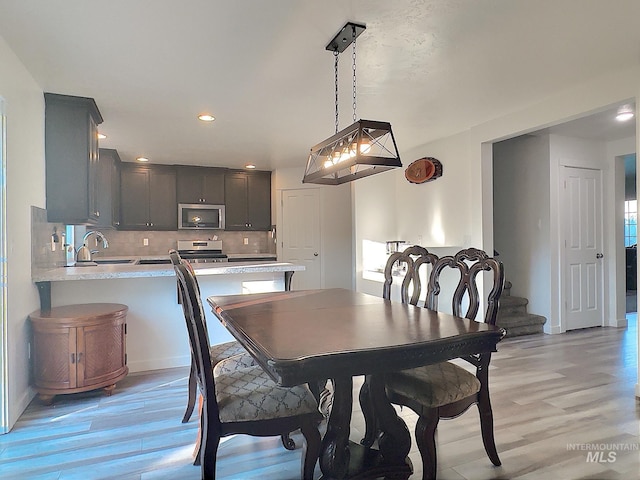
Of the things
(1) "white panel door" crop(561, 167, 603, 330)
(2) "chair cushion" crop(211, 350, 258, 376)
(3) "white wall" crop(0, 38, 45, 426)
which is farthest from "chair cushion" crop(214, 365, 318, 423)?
(1) "white panel door" crop(561, 167, 603, 330)

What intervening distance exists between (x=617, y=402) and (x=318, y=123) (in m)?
3.42

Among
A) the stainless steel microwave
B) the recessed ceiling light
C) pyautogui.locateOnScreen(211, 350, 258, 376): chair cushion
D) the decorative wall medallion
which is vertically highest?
the recessed ceiling light

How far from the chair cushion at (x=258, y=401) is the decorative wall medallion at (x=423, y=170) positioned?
12.3ft

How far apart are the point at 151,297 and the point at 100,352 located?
0.64 m

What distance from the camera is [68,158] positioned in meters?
3.21

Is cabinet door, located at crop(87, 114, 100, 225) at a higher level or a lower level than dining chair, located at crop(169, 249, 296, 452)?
higher

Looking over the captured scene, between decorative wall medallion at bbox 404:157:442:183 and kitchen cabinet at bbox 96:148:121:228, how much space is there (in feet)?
13.1

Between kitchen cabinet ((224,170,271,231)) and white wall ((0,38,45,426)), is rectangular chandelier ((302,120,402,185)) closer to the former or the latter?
white wall ((0,38,45,426))

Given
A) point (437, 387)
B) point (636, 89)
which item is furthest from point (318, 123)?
point (437, 387)

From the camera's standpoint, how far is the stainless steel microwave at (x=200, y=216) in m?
6.05

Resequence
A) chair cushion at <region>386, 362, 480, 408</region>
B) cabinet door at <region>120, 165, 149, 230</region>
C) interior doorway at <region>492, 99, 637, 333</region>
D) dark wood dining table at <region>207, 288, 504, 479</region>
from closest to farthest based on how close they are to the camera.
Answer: dark wood dining table at <region>207, 288, 504, 479</region>
chair cushion at <region>386, 362, 480, 408</region>
interior doorway at <region>492, 99, 637, 333</region>
cabinet door at <region>120, 165, 149, 230</region>

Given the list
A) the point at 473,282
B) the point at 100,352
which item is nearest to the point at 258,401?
the point at 473,282

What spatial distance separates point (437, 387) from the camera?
1733 mm

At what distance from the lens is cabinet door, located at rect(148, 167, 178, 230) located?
5.95 m
